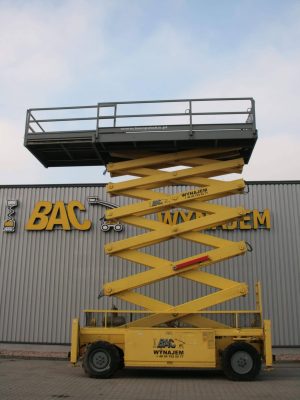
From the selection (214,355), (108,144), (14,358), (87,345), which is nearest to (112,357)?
(87,345)

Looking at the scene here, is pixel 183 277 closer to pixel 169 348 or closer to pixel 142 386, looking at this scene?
pixel 169 348

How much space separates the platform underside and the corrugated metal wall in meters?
6.24

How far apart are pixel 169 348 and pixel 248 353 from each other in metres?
1.94

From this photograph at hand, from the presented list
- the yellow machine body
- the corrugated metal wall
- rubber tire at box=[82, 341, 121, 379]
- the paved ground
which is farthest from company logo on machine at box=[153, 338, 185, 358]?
the corrugated metal wall

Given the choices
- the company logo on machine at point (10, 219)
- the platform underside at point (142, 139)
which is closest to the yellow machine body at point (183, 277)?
the platform underside at point (142, 139)

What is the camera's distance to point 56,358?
1606 centimetres

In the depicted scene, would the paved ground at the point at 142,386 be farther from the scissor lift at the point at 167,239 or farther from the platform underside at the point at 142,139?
the platform underside at the point at 142,139

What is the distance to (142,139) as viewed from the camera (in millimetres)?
12328

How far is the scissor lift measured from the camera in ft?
35.0

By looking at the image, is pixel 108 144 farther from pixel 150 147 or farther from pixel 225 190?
pixel 225 190

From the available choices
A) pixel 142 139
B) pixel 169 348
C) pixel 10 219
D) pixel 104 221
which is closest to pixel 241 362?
pixel 169 348

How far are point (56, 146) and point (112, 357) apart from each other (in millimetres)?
6317

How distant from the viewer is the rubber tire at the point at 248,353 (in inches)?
414

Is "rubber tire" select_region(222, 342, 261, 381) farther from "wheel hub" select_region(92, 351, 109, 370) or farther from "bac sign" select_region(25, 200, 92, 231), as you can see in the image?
"bac sign" select_region(25, 200, 92, 231)
